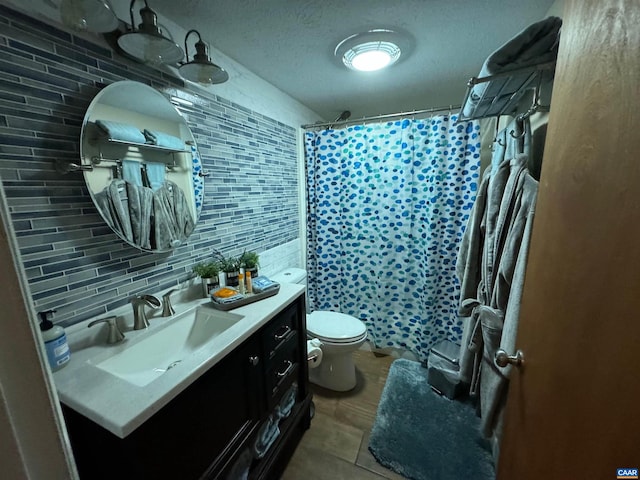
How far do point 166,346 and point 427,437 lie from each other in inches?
57.5

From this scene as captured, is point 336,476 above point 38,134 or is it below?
below

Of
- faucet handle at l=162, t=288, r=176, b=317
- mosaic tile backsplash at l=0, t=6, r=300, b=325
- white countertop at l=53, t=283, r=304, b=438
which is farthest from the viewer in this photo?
faucet handle at l=162, t=288, r=176, b=317

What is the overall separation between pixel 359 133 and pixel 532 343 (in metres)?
1.79

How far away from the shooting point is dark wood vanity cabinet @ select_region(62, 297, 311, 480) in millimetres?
695

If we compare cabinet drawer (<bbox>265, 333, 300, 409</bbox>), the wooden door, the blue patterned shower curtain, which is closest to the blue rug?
the blue patterned shower curtain

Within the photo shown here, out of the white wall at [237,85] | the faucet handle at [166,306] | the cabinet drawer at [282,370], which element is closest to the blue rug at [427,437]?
the cabinet drawer at [282,370]

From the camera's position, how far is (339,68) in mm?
1623

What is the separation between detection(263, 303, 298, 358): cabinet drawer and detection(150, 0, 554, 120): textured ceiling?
137 cm

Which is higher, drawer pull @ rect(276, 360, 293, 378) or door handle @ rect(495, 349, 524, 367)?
door handle @ rect(495, 349, 524, 367)

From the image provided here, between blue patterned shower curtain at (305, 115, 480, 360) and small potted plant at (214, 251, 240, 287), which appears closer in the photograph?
small potted plant at (214, 251, 240, 287)

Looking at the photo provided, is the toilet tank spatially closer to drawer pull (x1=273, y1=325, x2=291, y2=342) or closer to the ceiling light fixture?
drawer pull (x1=273, y1=325, x2=291, y2=342)

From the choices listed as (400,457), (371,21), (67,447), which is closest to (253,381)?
(67,447)

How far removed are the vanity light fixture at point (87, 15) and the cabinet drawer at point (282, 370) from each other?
139 centimetres

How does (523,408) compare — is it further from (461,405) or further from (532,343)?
(461,405)
